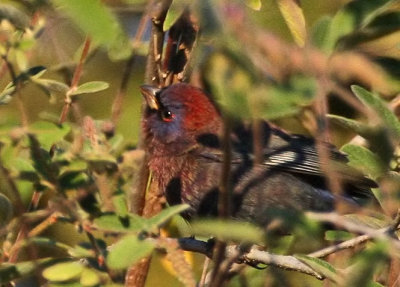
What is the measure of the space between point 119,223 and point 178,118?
266cm

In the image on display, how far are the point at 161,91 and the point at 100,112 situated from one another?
1062 millimetres

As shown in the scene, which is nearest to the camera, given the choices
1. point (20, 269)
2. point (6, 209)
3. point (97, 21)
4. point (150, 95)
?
point (97, 21)

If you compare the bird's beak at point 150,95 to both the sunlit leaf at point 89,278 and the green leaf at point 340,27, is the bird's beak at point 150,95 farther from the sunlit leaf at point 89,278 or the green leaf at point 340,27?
the sunlit leaf at point 89,278

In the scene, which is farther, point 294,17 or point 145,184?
point 145,184

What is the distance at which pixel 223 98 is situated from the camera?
1.72 metres

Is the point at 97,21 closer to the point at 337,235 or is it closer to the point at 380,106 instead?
the point at 380,106

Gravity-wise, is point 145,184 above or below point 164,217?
below

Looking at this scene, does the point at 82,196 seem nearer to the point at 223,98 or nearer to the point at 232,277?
the point at 223,98

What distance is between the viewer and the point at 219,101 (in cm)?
183

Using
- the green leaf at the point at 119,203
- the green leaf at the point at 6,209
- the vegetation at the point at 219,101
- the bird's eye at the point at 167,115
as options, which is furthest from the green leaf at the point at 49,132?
the bird's eye at the point at 167,115

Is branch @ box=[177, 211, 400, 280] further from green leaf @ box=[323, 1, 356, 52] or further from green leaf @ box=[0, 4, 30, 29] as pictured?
green leaf @ box=[0, 4, 30, 29]

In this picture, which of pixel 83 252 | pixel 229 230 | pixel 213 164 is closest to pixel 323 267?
pixel 83 252

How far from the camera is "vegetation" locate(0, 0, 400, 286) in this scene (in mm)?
1705

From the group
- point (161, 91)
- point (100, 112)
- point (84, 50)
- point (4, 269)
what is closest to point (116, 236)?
point (4, 269)
